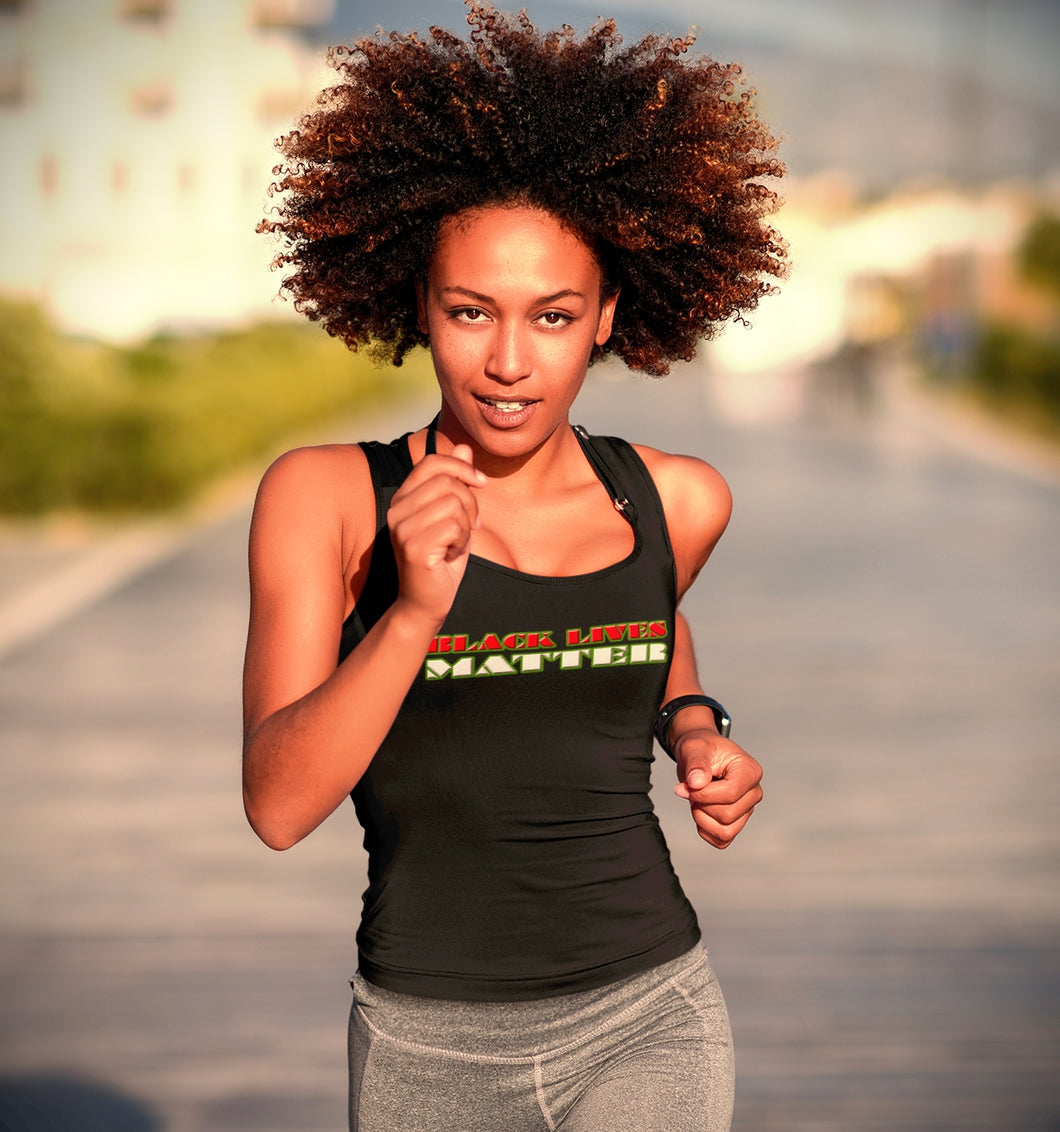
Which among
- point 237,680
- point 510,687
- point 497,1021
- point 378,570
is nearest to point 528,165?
point 378,570

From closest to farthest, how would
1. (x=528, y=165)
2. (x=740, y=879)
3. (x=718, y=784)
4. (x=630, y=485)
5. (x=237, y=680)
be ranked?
(x=718, y=784), (x=528, y=165), (x=630, y=485), (x=740, y=879), (x=237, y=680)

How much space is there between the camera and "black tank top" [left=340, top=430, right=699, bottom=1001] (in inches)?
88.8

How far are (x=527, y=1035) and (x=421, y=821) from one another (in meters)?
0.27

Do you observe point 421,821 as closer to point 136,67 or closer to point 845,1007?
point 845,1007

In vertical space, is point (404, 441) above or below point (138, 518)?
below

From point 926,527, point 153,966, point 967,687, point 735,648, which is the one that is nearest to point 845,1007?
point 153,966

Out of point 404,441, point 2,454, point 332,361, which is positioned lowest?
point 404,441

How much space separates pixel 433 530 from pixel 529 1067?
687 mm

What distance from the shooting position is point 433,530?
1.96 metres

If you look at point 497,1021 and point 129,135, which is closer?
point 497,1021

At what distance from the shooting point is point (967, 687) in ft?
31.1

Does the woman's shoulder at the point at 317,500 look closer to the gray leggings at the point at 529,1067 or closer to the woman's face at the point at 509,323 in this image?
the woman's face at the point at 509,323

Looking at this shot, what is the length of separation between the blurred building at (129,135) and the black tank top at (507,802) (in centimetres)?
1155

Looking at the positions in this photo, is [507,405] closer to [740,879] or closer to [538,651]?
[538,651]
